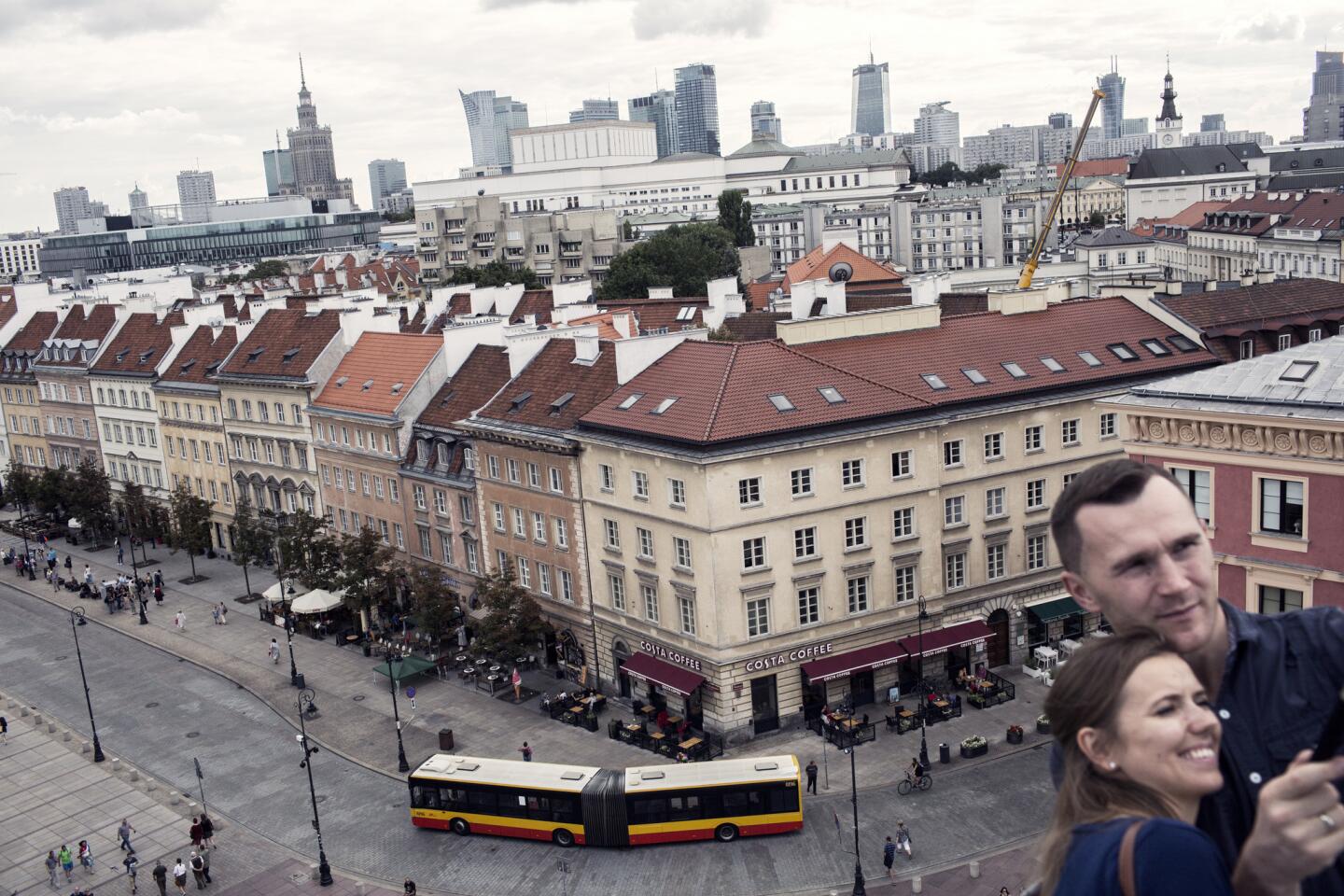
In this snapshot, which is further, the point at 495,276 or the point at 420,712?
the point at 495,276

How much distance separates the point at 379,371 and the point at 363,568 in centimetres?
1414

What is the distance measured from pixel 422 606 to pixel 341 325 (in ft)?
87.7

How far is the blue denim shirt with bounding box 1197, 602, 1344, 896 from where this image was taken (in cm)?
646

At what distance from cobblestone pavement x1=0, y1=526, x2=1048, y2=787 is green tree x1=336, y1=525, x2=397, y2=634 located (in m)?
3.06

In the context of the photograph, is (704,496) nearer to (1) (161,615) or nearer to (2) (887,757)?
(2) (887,757)

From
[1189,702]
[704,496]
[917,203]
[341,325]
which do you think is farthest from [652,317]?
[917,203]

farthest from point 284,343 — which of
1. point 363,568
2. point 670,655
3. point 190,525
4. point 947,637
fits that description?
point 947,637

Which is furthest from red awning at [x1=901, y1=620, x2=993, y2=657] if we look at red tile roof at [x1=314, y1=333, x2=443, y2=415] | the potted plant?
red tile roof at [x1=314, y1=333, x2=443, y2=415]

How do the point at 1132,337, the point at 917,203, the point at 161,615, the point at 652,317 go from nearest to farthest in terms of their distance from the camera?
the point at 1132,337 < the point at 161,615 < the point at 652,317 < the point at 917,203

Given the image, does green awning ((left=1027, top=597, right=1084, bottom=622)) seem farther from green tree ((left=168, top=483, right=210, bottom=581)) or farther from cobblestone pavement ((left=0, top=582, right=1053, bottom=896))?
green tree ((left=168, top=483, right=210, bottom=581))

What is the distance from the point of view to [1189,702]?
6.05 meters

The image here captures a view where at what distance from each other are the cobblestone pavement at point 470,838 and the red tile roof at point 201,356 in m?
32.9

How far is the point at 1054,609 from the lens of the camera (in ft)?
198

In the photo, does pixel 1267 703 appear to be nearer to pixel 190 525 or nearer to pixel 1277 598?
pixel 1277 598
